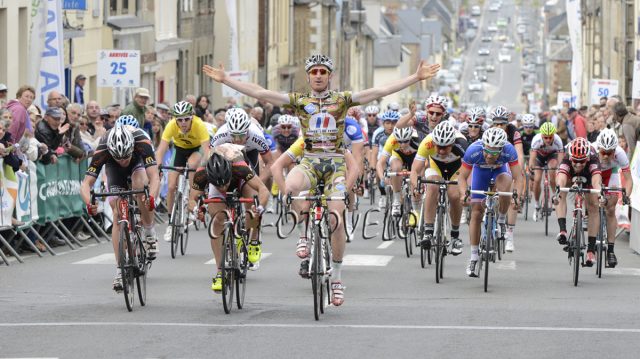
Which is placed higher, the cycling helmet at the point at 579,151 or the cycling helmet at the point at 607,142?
the cycling helmet at the point at 607,142

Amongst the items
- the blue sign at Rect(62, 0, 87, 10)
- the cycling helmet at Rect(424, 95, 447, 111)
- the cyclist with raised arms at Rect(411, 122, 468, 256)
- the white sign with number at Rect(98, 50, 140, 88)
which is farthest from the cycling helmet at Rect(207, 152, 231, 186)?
the blue sign at Rect(62, 0, 87, 10)

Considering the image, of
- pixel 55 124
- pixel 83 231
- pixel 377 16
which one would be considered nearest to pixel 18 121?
pixel 55 124

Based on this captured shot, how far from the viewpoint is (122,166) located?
619 inches

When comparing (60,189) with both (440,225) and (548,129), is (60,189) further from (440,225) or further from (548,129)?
(548,129)

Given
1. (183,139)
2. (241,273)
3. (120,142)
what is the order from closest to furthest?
(241,273), (120,142), (183,139)

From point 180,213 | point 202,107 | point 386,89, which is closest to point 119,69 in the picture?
point 202,107

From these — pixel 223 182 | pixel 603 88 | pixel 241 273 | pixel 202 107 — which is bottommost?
pixel 241 273

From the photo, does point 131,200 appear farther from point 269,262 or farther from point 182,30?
point 182,30

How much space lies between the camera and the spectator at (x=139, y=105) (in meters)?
26.6

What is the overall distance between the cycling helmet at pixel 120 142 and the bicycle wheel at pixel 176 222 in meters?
5.66

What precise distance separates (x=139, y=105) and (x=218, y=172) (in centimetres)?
1226

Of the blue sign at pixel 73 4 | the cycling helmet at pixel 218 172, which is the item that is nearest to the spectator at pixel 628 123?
the blue sign at pixel 73 4

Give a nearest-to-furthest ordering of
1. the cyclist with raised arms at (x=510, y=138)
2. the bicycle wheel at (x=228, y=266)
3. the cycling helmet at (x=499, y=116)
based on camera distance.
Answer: the bicycle wheel at (x=228, y=266), the cyclist with raised arms at (x=510, y=138), the cycling helmet at (x=499, y=116)

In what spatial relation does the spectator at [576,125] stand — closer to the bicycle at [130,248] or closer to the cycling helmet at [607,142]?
the cycling helmet at [607,142]
